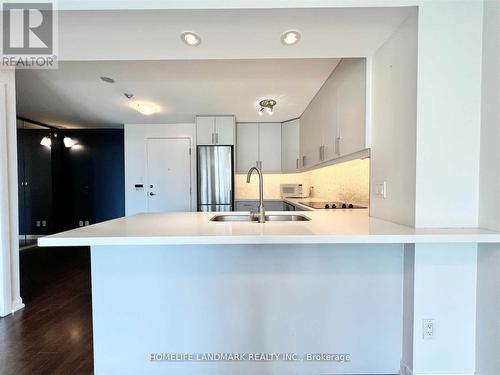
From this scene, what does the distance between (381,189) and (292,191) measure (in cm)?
272

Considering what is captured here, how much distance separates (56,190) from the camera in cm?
511

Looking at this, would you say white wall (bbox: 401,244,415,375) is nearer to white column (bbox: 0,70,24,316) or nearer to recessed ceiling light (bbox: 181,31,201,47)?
recessed ceiling light (bbox: 181,31,201,47)

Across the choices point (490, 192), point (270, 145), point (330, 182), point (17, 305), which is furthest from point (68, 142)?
point (490, 192)

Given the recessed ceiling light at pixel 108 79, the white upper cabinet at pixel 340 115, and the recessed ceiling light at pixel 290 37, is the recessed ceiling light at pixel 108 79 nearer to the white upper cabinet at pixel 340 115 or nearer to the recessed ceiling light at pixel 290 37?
the recessed ceiling light at pixel 290 37

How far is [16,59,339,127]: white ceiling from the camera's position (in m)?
2.53

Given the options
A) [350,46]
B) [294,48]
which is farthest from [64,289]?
[350,46]

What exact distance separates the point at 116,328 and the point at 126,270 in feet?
1.22

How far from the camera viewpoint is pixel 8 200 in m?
2.25

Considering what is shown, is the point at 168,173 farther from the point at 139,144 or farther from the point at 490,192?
the point at 490,192

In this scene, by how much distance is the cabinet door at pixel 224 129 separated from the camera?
412 cm

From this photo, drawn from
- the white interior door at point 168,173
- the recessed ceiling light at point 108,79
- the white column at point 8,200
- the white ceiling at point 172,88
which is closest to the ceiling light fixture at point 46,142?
the white ceiling at point 172,88

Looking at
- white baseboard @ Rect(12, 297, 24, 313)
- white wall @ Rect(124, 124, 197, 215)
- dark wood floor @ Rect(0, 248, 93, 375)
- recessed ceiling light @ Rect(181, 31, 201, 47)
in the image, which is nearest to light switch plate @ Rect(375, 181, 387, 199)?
recessed ceiling light @ Rect(181, 31, 201, 47)

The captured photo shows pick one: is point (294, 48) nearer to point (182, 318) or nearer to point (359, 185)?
point (359, 185)

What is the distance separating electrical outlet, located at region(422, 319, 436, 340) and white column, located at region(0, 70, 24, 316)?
3284 millimetres
